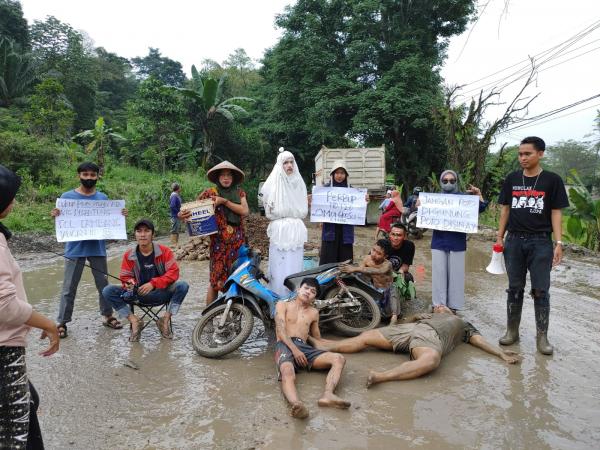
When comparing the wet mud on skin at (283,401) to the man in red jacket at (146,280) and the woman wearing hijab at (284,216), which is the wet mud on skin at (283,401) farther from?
the woman wearing hijab at (284,216)

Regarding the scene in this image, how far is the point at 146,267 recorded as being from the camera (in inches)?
189

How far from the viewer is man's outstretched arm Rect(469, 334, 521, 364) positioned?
14.0 ft

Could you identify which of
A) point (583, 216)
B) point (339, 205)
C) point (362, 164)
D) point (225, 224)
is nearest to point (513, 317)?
point (339, 205)

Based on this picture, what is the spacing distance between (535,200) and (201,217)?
3414 millimetres

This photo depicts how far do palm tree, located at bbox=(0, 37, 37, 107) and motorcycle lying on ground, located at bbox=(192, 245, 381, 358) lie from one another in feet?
89.8

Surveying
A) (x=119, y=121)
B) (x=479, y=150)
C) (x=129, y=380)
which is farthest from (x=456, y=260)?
(x=119, y=121)

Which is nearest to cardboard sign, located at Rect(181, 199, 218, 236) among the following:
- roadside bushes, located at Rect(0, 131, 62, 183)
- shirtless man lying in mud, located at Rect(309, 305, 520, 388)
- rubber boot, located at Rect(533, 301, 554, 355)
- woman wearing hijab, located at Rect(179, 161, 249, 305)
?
woman wearing hijab, located at Rect(179, 161, 249, 305)

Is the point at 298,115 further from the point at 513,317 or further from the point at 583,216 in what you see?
the point at 513,317

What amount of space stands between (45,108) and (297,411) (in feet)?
73.8

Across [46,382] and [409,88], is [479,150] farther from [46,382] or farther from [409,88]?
[46,382]

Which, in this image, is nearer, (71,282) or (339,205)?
(71,282)

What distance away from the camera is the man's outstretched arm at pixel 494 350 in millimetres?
4273

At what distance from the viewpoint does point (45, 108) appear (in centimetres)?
2102

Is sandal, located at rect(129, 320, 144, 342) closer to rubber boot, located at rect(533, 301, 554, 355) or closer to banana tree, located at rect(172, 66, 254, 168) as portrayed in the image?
rubber boot, located at rect(533, 301, 554, 355)
